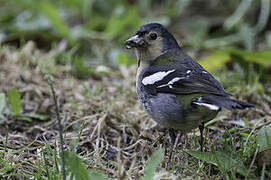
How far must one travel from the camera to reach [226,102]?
86.9 inches

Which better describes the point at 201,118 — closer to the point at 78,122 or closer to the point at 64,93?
the point at 78,122

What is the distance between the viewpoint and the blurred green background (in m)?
4.56

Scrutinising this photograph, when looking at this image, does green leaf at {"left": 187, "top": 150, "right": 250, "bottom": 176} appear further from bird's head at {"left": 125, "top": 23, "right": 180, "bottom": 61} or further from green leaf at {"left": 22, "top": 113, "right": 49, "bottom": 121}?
green leaf at {"left": 22, "top": 113, "right": 49, "bottom": 121}

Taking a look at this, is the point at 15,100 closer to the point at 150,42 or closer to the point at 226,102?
the point at 150,42

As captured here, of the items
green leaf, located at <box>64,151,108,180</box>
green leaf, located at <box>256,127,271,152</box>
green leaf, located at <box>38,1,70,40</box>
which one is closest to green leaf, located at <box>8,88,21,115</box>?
green leaf, located at <box>64,151,108,180</box>

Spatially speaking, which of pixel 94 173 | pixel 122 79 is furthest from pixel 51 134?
pixel 122 79

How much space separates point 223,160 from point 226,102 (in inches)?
14.2

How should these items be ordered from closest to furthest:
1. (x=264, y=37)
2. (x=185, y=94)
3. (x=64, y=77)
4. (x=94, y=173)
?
1. (x=94, y=173)
2. (x=185, y=94)
3. (x=64, y=77)
4. (x=264, y=37)

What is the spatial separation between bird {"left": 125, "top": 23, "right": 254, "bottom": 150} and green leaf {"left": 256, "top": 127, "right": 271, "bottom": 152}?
12.2 inches

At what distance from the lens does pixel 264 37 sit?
18.5 feet

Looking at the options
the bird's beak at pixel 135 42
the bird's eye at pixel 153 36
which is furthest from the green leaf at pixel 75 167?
the bird's eye at pixel 153 36

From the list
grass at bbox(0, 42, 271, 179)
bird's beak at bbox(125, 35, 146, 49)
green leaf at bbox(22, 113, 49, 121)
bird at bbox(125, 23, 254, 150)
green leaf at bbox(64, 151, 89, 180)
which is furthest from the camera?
green leaf at bbox(22, 113, 49, 121)

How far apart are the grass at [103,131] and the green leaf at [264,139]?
0.06 meters

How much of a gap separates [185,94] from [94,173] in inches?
31.4
